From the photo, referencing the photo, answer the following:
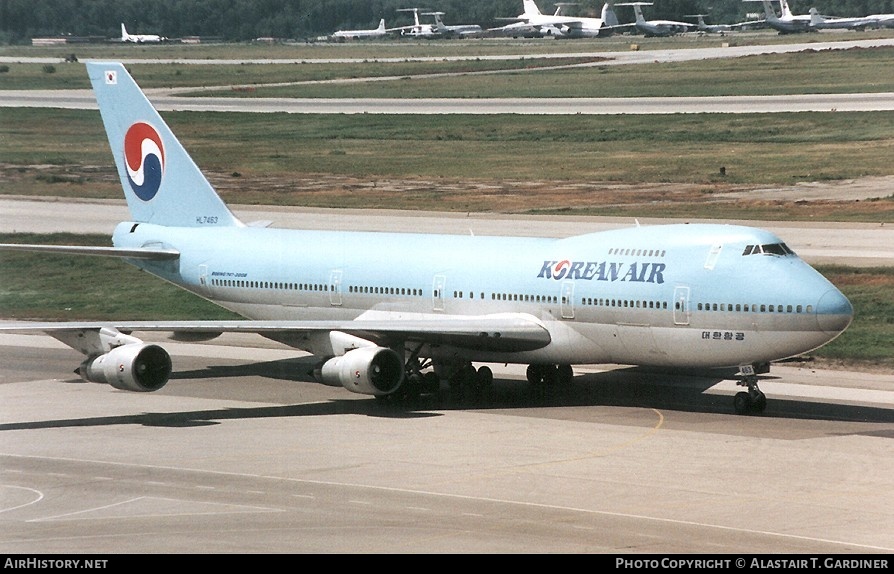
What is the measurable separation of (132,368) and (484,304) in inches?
421

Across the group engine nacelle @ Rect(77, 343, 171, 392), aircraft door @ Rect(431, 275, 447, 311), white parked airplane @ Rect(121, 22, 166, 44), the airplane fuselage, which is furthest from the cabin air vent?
white parked airplane @ Rect(121, 22, 166, 44)

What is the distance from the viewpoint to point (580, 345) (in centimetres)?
4450

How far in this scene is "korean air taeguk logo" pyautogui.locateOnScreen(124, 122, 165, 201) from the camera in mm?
54656

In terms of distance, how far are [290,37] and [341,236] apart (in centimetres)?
4158

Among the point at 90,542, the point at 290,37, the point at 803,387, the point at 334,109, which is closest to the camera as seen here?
the point at 90,542

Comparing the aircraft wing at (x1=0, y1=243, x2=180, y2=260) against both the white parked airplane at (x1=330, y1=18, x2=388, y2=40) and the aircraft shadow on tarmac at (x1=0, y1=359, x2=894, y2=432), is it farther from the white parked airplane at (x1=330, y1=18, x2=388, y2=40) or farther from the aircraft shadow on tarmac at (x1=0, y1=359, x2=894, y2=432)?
the white parked airplane at (x1=330, y1=18, x2=388, y2=40)

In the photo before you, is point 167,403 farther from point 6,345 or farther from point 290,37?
point 290,37

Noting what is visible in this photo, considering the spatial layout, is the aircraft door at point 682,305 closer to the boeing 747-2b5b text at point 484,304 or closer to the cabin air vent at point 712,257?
the boeing 747-2b5b text at point 484,304

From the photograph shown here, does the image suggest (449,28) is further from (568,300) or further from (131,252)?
(568,300)

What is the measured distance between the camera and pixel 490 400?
46.8m

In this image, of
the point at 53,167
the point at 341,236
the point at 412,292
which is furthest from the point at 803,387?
the point at 53,167

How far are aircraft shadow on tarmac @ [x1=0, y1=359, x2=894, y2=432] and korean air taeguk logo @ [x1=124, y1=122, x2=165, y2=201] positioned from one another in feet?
23.9

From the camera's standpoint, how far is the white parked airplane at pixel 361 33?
105475mm

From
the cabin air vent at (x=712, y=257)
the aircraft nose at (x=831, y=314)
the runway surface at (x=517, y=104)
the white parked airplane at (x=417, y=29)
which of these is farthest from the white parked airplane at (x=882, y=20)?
the aircraft nose at (x=831, y=314)
